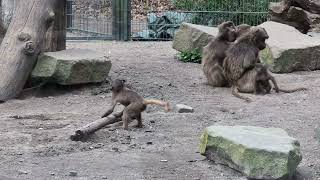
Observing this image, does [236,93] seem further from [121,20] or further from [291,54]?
[121,20]

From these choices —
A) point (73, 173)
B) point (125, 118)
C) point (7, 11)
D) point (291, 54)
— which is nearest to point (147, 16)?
point (291, 54)

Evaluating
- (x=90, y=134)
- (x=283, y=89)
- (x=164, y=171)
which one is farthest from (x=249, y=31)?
(x=164, y=171)

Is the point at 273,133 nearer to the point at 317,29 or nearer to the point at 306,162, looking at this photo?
the point at 306,162

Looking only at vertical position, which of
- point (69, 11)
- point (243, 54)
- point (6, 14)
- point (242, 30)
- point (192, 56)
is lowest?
point (192, 56)

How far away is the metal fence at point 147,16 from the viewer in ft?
49.7

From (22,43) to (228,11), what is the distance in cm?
748

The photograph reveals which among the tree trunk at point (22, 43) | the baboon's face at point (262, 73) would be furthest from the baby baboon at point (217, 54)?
the tree trunk at point (22, 43)

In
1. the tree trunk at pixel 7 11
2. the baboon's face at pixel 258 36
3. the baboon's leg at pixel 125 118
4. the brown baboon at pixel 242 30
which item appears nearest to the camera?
the baboon's leg at pixel 125 118

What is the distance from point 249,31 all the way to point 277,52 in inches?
50.2

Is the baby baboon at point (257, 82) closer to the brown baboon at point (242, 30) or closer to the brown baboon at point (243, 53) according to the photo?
the brown baboon at point (243, 53)

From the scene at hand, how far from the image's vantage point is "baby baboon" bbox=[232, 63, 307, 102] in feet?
30.7

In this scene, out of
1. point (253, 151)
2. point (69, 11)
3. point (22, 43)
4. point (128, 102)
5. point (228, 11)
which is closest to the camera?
point (253, 151)

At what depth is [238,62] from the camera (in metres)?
9.54

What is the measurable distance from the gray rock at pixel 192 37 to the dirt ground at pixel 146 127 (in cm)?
72
